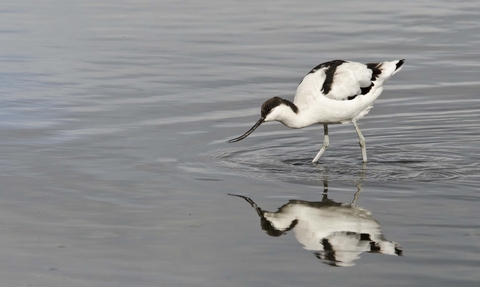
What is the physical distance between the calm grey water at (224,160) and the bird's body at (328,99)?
0.46 metres

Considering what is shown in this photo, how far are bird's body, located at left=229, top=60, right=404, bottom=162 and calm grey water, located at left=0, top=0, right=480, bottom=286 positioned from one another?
0.46 m

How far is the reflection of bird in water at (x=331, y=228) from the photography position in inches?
261

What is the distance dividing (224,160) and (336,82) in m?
1.41

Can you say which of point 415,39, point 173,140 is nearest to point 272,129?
point 173,140

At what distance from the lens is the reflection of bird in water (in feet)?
21.8

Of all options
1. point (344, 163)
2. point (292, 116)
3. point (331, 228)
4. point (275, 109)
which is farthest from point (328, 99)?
point (331, 228)

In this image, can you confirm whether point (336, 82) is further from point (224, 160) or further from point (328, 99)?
point (224, 160)

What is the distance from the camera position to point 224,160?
9688 millimetres

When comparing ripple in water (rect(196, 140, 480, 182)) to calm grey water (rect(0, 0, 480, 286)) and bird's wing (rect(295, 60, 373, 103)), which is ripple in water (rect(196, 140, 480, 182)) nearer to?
calm grey water (rect(0, 0, 480, 286))

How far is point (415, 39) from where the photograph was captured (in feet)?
55.3

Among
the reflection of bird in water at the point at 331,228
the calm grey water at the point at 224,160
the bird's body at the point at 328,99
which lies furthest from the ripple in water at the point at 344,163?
the reflection of bird in water at the point at 331,228

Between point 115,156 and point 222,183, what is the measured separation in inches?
60.4

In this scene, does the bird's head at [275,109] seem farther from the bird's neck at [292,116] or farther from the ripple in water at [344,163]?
the ripple in water at [344,163]

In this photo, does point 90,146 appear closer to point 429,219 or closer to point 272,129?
point 272,129
